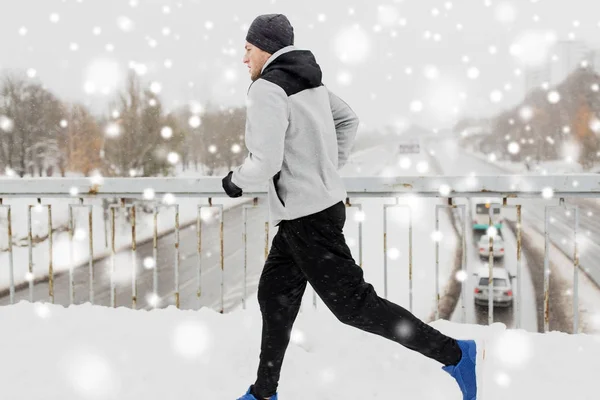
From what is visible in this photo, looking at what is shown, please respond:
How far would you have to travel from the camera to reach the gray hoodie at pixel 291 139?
6.41 ft

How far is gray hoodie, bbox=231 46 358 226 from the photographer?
1.95m

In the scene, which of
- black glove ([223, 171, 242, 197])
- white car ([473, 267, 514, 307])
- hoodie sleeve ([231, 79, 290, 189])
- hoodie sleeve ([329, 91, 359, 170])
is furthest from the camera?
white car ([473, 267, 514, 307])

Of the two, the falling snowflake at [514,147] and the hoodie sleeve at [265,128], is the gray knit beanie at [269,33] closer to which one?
the hoodie sleeve at [265,128]

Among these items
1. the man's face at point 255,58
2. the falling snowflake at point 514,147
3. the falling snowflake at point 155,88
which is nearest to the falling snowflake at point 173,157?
the falling snowflake at point 155,88

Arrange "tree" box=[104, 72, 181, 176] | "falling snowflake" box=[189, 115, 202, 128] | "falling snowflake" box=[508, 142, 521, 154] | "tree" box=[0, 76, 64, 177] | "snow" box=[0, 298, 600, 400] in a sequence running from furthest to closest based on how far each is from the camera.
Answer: "falling snowflake" box=[508, 142, 521, 154]
"falling snowflake" box=[189, 115, 202, 128]
"tree" box=[104, 72, 181, 176]
"tree" box=[0, 76, 64, 177]
"snow" box=[0, 298, 600, 400]

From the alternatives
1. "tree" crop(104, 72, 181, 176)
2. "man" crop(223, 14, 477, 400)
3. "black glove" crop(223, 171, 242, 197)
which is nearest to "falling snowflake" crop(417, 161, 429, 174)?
"tree" crop(104, 72, 181, 176)

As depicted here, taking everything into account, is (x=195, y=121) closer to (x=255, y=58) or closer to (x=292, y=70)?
(x=255, y=58)

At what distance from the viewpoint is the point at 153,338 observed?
3.09m

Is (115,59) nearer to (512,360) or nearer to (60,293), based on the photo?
(60,293)

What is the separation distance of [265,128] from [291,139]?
0.15 metres

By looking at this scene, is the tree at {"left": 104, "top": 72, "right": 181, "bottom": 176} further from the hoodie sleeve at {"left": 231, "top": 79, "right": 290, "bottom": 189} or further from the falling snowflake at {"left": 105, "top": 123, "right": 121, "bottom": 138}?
the hoodie sleeve at {"left": 231, "top": 79, "right": 290, "bottom": 189}

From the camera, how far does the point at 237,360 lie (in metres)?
2.83

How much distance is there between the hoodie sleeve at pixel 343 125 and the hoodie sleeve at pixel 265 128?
1.40ft

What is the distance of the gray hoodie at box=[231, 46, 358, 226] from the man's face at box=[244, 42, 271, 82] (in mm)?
71
